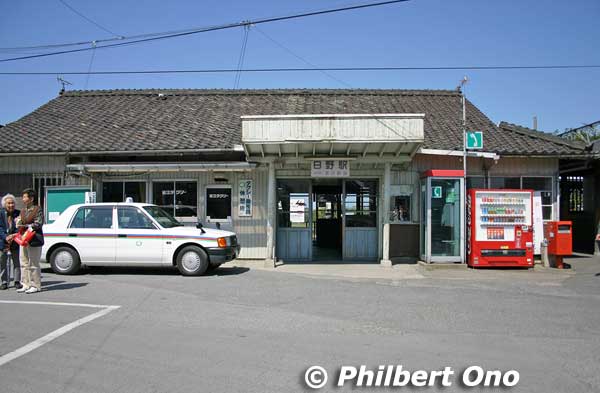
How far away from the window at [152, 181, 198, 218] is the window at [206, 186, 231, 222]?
375mm

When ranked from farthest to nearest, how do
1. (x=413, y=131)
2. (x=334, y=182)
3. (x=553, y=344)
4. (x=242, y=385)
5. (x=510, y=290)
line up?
(x=334, y=182)
(x=413, y=131)
(x=510, y=290)
(x=553, y=344)
(x=242, y=385)

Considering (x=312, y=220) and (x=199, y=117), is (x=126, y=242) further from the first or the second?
(x=199, y=117)

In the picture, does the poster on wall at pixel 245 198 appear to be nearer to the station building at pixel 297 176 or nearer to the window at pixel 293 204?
the station building at pixel 297 176

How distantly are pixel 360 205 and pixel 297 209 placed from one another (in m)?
1.85

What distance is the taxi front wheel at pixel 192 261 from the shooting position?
10.6 meters

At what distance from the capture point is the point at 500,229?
1216cm

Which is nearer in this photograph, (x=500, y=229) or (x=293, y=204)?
(x=500, y=229)

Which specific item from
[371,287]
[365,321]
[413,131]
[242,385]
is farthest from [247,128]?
[242,385]

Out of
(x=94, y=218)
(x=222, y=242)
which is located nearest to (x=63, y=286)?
(x=94, y=218)

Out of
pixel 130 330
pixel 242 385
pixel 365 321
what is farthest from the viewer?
pixel 365 321

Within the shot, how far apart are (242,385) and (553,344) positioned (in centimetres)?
383

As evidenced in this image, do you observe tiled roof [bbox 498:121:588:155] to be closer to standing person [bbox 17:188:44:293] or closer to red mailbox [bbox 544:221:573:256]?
red mailbox [bbox 544:221:573:256]

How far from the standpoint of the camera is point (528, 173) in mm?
13672

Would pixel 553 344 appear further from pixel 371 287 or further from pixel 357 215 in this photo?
pixel 357 215
